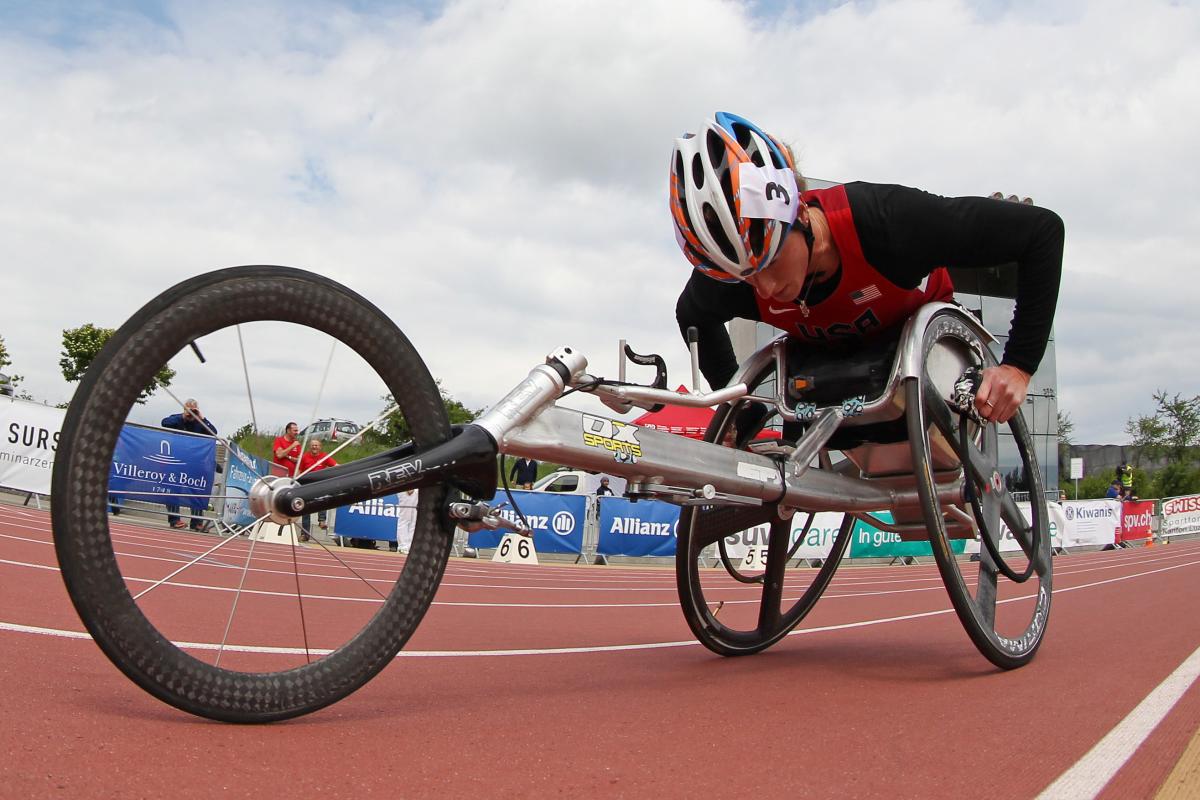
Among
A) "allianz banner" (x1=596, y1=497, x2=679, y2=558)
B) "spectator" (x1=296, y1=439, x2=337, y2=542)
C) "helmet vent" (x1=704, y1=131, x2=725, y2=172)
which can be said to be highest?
"helmet vent" (x1=704, y1=131, x2=725, y2=172)

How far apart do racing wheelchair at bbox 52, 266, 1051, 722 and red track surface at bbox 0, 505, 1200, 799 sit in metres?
0.17

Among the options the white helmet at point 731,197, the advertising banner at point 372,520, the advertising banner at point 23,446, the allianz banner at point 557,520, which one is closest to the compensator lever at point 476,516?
the white helmet at point 731,197

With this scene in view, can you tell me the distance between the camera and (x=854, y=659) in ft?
12.8

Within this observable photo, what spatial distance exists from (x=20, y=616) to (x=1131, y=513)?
29.8 m

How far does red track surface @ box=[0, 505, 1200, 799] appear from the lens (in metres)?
1.85

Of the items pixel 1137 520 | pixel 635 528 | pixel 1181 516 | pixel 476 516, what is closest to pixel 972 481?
pixel 476 516

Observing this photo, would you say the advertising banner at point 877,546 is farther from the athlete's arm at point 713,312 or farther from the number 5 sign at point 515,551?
the athlete's arm at point 713,312

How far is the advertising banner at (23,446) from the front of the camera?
46.4 feet

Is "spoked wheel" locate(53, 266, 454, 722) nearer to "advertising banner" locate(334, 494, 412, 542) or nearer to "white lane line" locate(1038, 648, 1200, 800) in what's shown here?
"white lane line" locate(1038, 648, 1200, 800)

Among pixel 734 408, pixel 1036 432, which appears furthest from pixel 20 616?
pixel 1036 432

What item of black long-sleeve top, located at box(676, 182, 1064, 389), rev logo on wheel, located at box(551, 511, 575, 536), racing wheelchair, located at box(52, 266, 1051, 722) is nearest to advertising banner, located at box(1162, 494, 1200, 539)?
rev logo on wheel, located at box(551, 511, 575, 536)

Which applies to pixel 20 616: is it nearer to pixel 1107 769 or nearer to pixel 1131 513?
pixel 1107 769

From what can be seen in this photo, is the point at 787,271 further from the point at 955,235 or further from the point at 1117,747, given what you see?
the point at 1117,747

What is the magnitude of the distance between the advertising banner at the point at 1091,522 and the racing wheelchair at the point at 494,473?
2108 cm
